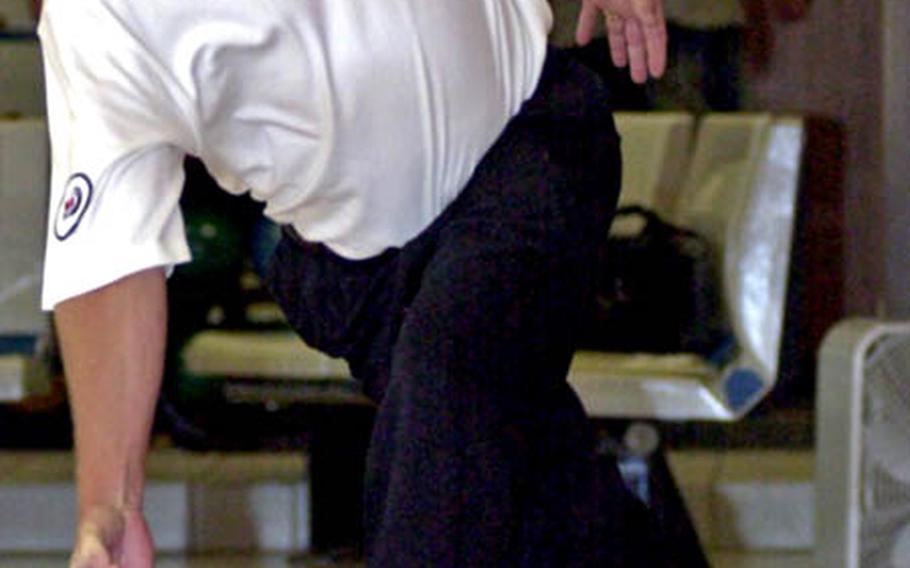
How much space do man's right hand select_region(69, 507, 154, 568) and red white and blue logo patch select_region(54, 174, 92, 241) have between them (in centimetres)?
21

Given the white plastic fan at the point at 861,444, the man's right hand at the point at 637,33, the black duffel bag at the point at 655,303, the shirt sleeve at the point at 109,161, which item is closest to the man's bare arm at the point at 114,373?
the shirt sleeve at the point at 109,161

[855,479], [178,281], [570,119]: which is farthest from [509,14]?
[178,281]

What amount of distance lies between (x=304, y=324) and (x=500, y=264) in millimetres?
309

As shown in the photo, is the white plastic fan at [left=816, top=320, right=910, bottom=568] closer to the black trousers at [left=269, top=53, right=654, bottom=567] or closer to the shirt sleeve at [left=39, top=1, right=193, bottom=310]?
the black trousers at [left=269, top=53, right=654, bottom=567]

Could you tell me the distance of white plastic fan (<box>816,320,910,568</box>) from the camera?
5.96 feet

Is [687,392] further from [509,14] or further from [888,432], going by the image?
[509,14]

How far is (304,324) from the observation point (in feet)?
5.89

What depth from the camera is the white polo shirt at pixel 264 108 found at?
1549 mm

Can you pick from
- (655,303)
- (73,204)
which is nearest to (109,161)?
(73,204)

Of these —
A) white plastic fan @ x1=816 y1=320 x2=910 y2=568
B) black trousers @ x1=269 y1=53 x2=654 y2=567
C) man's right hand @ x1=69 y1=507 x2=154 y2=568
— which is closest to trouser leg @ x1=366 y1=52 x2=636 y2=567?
black trousers @ x1=269 y1=53 x2=654 y2=567

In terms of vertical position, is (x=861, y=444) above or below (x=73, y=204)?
below

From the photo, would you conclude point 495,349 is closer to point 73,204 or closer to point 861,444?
point 73,204

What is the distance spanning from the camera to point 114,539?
144 centimetres

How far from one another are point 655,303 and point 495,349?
191cm
